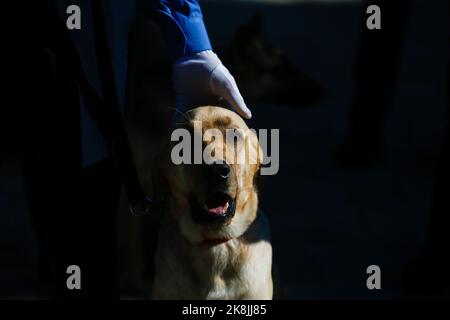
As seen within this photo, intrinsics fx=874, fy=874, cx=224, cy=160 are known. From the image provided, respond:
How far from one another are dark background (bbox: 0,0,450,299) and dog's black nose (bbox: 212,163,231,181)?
119cm

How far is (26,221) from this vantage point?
4.16 meters

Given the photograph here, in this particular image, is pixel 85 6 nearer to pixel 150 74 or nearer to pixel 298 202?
pixel 150 74

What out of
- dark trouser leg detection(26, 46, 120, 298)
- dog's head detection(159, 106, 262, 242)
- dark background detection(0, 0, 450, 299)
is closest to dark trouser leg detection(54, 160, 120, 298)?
dark trouser leg detection(26, 46, 120, 298)

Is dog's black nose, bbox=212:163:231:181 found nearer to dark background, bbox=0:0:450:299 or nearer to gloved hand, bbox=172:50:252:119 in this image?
gloved hand, bbox=172:50:252:119

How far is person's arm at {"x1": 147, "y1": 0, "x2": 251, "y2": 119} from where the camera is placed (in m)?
2.31

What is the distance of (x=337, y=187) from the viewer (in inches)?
179

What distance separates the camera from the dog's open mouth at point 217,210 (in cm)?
240

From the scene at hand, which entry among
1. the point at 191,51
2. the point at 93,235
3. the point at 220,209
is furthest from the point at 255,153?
the point at 93,235

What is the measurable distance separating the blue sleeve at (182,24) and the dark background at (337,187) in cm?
136

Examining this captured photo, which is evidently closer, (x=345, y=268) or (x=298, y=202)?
(x=345, y=268)

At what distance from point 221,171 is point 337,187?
2321 mm

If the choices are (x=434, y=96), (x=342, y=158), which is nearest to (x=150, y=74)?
(x=342, y=158)

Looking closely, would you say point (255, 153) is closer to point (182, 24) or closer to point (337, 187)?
point (182, 24)
